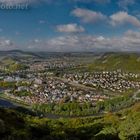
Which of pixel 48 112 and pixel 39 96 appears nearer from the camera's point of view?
pixel 48 112

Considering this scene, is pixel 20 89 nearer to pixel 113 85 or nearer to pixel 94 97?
pixel 94 97

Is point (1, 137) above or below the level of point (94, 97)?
above

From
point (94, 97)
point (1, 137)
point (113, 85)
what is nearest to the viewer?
point (1, 137)

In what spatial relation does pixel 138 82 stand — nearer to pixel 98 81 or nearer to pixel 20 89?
pixel 98 81

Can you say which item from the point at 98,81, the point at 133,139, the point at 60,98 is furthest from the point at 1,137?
the point at 98,81

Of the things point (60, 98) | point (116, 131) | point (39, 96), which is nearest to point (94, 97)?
point (60, 98)

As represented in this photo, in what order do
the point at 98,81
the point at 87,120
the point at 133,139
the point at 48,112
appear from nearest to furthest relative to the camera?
the point at 133,139 → the point at 87,120 → the point at 48,112 → the point at 98,81

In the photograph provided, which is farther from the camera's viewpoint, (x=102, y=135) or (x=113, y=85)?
(x=113, y=85)

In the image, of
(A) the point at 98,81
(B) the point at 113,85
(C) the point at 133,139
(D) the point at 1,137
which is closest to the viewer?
(D) the point at 1,137

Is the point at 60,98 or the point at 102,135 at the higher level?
the point at 102,135
